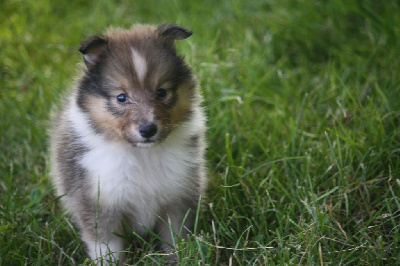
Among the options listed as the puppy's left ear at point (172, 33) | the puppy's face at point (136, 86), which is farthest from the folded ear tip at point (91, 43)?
the puppy's left ear at point (172, 33)

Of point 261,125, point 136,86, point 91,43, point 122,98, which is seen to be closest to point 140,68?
point 136,86

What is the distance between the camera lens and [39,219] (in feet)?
13.2

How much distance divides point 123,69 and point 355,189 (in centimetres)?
190

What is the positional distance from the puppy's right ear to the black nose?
23.3 inches

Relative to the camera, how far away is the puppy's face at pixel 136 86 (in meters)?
3.33

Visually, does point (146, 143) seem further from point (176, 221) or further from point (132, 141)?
point (176, 221)

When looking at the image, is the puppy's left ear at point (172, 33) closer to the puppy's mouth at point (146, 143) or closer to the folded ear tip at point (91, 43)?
the folded ear tip at point (91, 43)

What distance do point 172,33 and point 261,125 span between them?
63.3 inches

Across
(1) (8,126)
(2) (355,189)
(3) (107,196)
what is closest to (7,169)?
(1) (8,126)

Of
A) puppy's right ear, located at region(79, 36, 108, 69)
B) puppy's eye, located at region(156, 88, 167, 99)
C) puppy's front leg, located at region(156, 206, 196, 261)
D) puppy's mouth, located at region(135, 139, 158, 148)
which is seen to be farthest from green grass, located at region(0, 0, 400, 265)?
puppy's right ear, located at region(79, 36, 108, 69)

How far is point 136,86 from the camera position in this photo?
3.35m

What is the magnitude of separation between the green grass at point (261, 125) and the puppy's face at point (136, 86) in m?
0.73

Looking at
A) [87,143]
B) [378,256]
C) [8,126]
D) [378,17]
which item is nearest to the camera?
[378,256]

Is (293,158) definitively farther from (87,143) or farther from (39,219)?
(39,219)
